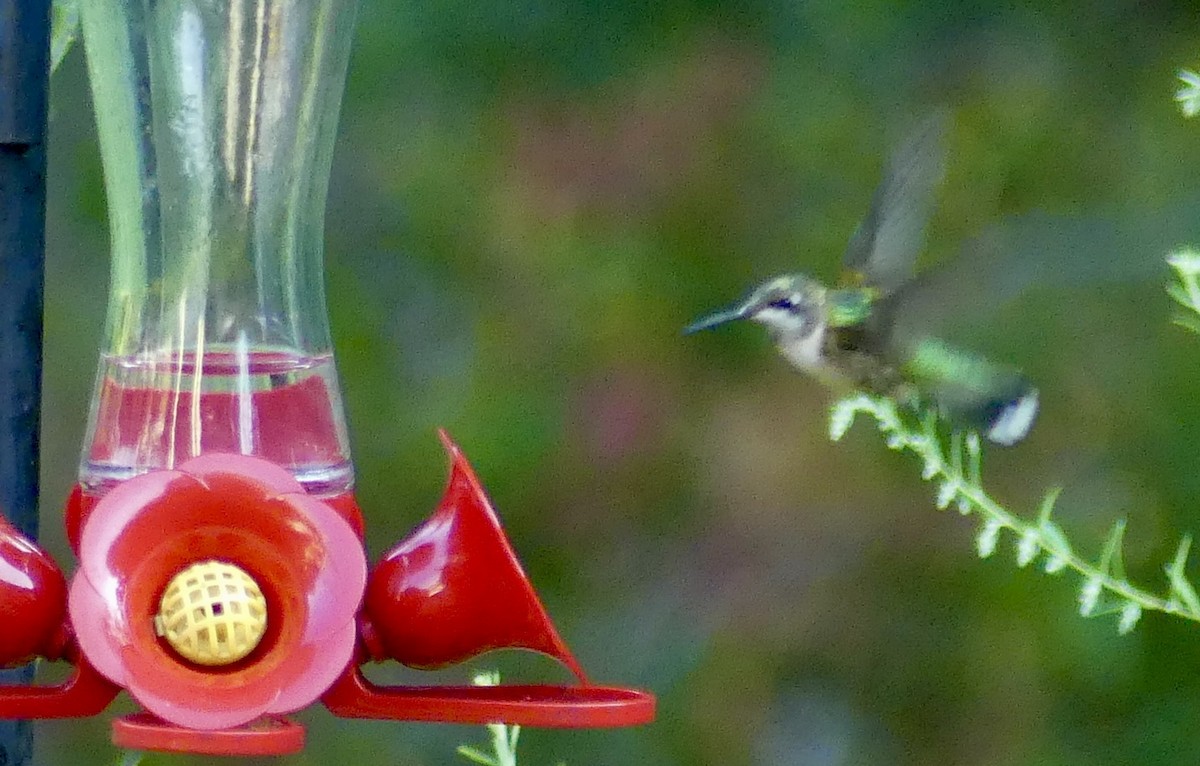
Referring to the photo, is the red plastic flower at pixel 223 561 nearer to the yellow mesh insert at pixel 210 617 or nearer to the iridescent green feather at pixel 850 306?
the yellow mesh insert at pixel 210 617

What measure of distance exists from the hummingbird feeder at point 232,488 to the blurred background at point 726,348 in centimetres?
119

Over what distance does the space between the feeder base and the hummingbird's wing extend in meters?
1.07

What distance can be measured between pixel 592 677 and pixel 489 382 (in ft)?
1.92

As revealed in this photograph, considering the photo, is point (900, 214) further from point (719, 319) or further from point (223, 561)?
point (223, 561)

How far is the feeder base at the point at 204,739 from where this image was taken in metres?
1.09

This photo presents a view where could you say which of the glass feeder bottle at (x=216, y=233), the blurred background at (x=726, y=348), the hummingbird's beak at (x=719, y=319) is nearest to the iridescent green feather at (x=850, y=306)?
the hummingbird's beak at (x=719, y=319)

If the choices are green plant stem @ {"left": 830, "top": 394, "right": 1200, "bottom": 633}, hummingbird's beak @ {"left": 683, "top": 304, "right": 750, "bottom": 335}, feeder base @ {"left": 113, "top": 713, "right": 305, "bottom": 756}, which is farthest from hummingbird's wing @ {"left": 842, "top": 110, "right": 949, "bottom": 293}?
feeder base @ {"left": 113, "top": 713, "right": 305, "bottom": 756}

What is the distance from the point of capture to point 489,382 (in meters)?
3.03

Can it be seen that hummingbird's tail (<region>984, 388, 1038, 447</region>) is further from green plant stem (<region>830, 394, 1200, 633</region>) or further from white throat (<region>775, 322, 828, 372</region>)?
green plant stem (<region>830, 394, 1200, 633</region>)

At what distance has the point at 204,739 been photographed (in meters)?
1.11

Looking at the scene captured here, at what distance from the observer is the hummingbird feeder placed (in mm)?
1198

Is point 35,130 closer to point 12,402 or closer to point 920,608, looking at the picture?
point 12,402

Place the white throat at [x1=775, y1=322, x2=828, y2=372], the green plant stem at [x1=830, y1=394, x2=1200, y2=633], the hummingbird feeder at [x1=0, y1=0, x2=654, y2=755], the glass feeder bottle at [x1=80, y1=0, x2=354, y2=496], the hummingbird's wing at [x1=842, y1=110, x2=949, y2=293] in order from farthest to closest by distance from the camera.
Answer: the white throat at [x1=775, y1=322, x2=828, y2=372] → the hummingbird's wing at [x1=842, y1=110, x2=949, y2=293] → the green plant stem at [x1=830, y1=394, x2=1200, y2=633] → the glass feeder bottle at [x1=80, y1=0, x2=354, y2=496] → the hummingbird feeder at [x1=0, y1=0, x2=654, y2=755]

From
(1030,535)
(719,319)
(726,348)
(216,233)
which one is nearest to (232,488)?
(216,233)
